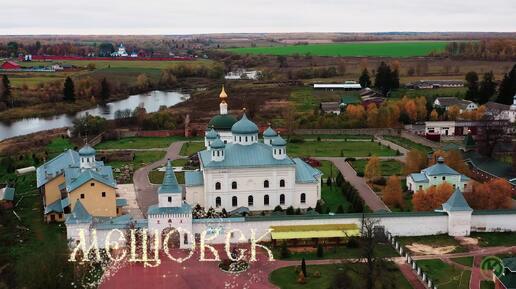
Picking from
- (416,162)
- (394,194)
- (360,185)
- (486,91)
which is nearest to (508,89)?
(486,91)

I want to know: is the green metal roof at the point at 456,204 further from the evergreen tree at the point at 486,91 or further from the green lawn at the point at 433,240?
the evergreen tree at the point at 486,91

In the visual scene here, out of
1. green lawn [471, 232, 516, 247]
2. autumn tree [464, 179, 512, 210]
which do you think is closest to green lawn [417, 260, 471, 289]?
green lawn [471, 232, 516, 247]

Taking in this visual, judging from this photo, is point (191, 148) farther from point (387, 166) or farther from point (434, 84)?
point (434, 84)

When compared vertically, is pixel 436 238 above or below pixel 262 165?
below

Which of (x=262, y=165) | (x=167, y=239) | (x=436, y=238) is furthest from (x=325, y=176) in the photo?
(x=167, y=239)

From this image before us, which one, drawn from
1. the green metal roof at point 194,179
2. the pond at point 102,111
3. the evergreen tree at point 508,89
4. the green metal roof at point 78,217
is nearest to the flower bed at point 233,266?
the green metal roof at point 78,217

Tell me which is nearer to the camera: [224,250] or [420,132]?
[224,250]

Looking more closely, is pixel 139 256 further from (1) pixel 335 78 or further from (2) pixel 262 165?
(1) pixel 335 78
